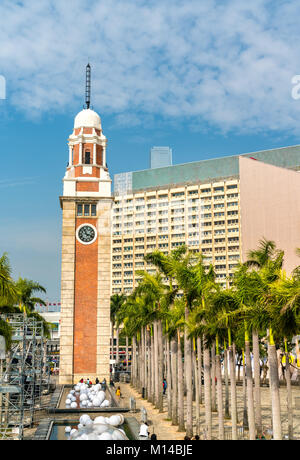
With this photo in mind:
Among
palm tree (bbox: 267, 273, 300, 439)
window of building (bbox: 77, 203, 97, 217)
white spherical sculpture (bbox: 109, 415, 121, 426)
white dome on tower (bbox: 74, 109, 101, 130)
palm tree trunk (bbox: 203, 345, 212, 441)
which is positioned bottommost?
white spherical sculpture (bbox: 109, 415, 121, 426)

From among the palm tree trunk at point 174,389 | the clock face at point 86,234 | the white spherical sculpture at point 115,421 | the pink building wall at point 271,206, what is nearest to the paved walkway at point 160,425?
the palm tree trunk at point 174,389

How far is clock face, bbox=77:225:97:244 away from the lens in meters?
48.4

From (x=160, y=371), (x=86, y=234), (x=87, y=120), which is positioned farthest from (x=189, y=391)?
(x=87, y=120)

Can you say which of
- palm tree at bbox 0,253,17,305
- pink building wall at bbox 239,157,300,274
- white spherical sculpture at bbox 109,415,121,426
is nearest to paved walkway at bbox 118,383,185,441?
white spherical sculpture at bbox 109,415,121,426

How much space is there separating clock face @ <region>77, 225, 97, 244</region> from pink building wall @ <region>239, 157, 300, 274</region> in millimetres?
15502

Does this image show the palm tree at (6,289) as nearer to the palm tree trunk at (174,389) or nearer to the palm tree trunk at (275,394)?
the palm tree trunk at (275,394)

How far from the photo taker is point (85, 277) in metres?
47.9

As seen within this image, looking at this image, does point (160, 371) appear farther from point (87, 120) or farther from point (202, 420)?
point (87, 120)

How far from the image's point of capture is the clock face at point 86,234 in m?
48.4

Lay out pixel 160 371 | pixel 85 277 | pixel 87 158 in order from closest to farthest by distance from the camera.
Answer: pixel 160 371
pixel 85 277
pixel 87 158

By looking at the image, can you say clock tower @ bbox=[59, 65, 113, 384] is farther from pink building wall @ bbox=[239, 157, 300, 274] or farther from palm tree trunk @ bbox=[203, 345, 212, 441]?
palm tree trunk @ bbox=[203, 345, 212, 441]

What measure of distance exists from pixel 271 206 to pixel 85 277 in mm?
21720

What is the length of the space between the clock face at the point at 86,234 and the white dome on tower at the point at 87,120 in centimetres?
1047

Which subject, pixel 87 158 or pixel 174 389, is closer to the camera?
pixel 174 389
